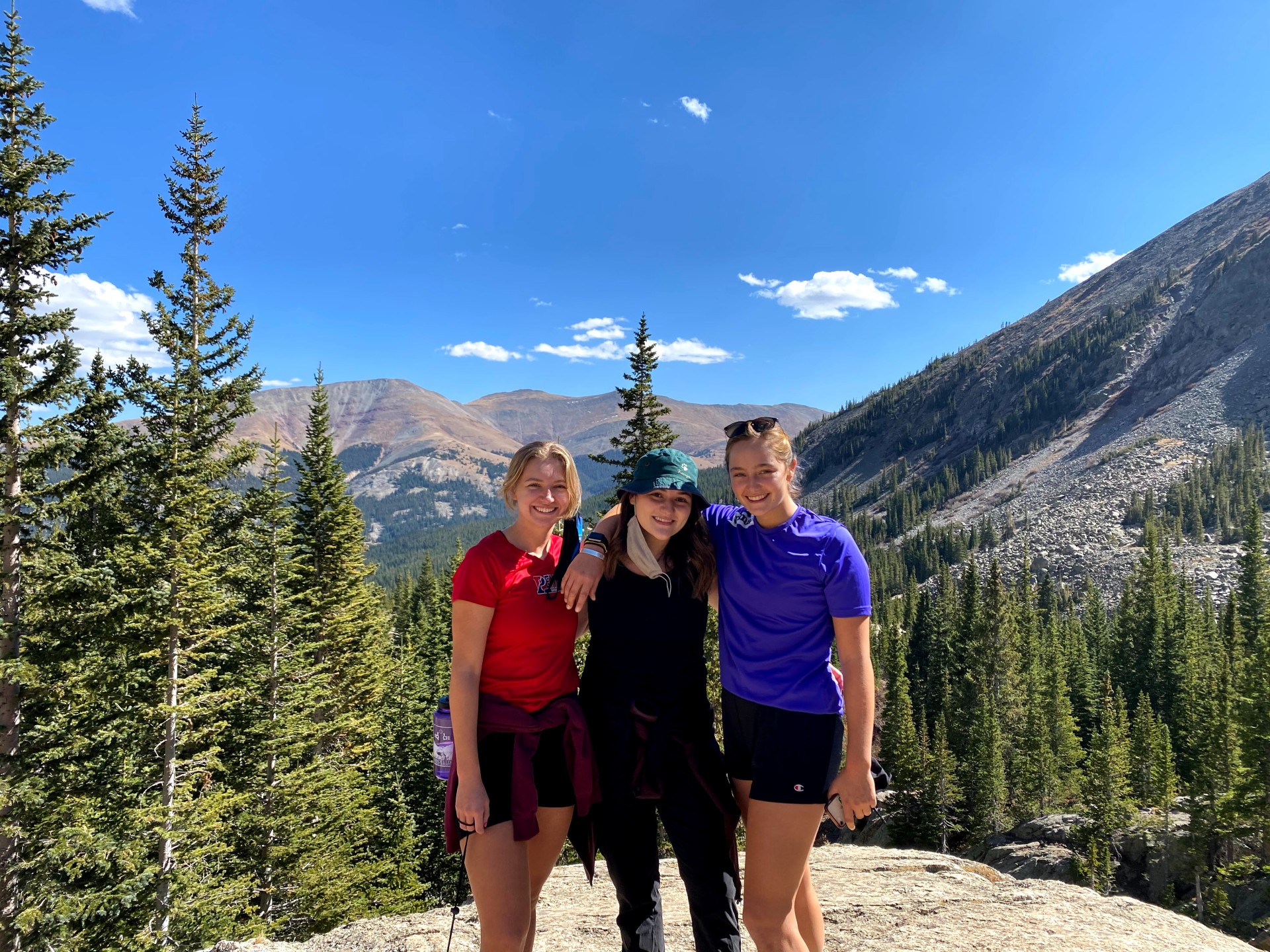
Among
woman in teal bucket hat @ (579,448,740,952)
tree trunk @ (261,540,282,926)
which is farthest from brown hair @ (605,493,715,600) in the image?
tree trunk @ (261,540,282,926)

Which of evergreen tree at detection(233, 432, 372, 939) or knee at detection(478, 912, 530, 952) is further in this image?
evergreen tree at detection(233, 432, 372, 939)

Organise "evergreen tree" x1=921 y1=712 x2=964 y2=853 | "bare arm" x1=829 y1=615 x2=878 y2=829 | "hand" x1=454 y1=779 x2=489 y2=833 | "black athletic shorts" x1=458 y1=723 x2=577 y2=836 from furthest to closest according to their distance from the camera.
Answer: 1. "evergreen tree" x1=921 y1=712 x2=964 y2=853
2. "black athletic shorts" x1=458 y1=723 x2=577 y2=836
3. "hand" x1=454 y1=779 x2=489 y2=833
4. "bare arm" x1=829 y1=615 x2=878 y2=829

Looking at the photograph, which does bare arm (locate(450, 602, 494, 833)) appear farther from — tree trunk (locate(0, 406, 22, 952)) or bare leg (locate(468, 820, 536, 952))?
tree trunk (locate(0, 406, 22, 952))

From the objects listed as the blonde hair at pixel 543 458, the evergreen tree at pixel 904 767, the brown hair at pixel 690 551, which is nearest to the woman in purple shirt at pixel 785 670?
the brown hair at pixel 690 551

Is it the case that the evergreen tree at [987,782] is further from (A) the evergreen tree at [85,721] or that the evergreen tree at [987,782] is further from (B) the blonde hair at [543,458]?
(B) the blonde hair at [543,458]

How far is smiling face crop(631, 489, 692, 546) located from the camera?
351cm

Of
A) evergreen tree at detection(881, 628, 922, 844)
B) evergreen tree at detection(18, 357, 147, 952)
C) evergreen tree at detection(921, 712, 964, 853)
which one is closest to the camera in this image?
evergreen tree at detection(18, 357, 147, 952)

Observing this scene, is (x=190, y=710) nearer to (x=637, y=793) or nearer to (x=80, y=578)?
(x=80, y=578)

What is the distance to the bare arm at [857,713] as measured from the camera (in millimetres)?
3168

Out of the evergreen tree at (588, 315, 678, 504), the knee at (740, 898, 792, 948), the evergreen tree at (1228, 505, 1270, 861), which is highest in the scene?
the evergreen tree at (588, 315, 678, 504)

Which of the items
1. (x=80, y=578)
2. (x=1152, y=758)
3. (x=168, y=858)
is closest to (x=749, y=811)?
A: (x=80, y=578)

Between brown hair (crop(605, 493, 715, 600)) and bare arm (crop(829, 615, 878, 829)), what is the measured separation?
0.72 metres

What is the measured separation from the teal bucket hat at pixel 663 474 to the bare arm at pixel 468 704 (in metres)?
1.08

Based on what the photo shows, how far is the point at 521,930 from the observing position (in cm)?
337
